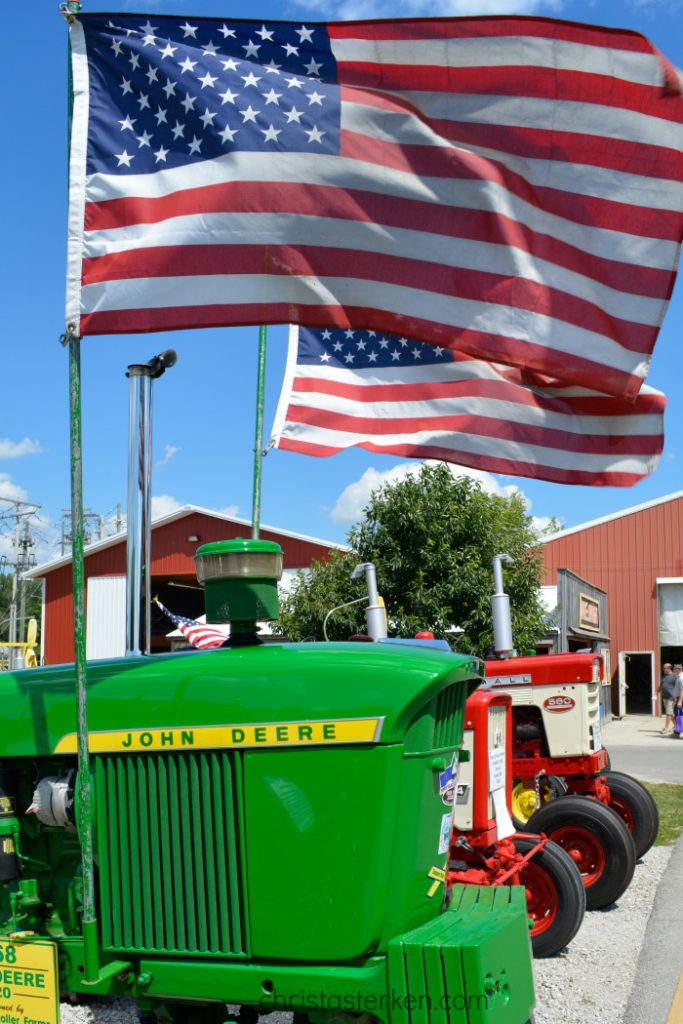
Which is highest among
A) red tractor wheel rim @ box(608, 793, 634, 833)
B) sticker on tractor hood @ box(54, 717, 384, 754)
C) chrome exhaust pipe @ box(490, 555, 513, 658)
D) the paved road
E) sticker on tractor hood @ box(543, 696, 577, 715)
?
chrome exhaust pipe @ box(490, 555, 513, 658)

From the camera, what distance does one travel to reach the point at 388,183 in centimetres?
410

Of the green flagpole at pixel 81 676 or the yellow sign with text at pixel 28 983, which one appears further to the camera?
the yellow sign with text at pixel 28 983

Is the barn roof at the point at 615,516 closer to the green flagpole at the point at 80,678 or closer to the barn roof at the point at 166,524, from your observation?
the barn roof at the point at 166,524

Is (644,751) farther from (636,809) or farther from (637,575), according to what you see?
(637,575)

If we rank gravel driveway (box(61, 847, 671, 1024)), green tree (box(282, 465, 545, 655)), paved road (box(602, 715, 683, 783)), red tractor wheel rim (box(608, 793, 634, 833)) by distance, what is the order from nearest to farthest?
gravel driveway (box(61, 847, 671, 1024)) < red tractor wheel rim (box(608, 793, 634, 833)) < paved road (box(602, 715, 683, 783)) < green tree (box(282, 465, 545, 655))

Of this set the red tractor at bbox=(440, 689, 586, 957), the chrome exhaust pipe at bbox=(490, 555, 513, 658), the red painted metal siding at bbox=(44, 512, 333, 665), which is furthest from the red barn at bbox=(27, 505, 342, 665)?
the red tractor at bbox=(440, 689, 586, 957)

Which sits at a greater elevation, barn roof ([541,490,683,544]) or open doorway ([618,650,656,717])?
barn roof ([541,490,683,544])

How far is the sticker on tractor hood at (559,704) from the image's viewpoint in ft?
27.8

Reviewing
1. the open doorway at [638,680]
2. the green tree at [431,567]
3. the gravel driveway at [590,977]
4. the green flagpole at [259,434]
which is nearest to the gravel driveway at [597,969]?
the gravel driveway at [590,977]

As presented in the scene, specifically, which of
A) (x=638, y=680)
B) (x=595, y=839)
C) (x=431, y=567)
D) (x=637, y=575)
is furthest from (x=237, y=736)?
(x=638, y=680)

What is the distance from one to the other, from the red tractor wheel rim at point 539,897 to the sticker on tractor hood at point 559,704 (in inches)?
101

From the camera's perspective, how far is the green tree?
18625mm

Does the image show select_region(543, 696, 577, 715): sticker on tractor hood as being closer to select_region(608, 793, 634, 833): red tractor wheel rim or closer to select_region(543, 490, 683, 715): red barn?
select_region(608, 793, 634, 833): red tractor wheel rim

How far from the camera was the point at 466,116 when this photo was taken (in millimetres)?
4211
